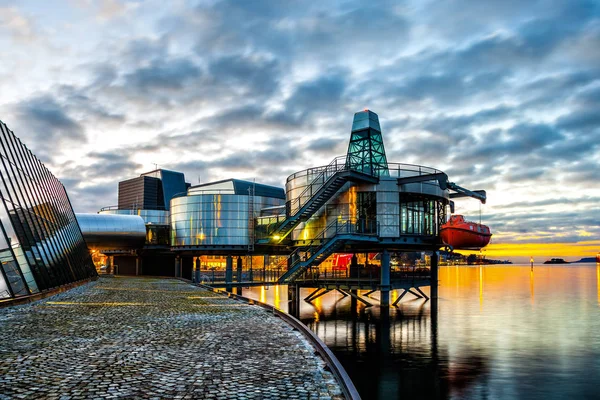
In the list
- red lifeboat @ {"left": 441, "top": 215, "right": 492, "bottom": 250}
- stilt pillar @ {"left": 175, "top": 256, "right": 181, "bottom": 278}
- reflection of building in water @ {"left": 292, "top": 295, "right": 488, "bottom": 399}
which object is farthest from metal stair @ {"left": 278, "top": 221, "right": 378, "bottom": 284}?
stilt pillar @ {"left": 175, "top": 256, "right": 181, "bottom": 278}

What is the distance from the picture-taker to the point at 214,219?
210 ft

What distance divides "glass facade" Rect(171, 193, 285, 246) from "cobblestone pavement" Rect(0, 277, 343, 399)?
39808mm

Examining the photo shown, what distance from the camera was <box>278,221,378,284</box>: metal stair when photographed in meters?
40.8

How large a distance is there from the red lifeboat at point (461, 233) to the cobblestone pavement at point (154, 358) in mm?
25020

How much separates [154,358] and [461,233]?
34397 millimetres

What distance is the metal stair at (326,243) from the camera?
40.8 m

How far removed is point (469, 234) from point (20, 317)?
3425cm

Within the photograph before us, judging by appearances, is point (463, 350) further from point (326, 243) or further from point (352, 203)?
point (352, 203)

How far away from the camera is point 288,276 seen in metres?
42.2

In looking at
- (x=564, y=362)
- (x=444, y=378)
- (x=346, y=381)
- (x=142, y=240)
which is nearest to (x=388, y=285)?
(x=564, y=362)

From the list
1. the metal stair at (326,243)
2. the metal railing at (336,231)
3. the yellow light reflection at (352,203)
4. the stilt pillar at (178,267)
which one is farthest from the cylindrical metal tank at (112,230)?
the yellow light reflection at (352,203)

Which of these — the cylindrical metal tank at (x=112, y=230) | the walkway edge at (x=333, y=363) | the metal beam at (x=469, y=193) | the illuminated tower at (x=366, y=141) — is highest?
the illuminated tower at (x=366, y=141)

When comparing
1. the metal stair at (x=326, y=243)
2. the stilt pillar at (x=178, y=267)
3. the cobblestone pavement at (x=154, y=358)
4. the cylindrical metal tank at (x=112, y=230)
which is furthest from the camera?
the stilt pillar at (x=178, y=267)

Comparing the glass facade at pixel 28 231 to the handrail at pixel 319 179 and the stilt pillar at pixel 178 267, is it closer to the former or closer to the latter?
the handrail at pixel 319 179
